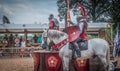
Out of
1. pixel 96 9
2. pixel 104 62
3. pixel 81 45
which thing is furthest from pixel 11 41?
pixel 96 9

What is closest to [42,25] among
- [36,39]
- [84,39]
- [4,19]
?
[36,39]

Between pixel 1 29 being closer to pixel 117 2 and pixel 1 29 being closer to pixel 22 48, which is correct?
pixel 22 48

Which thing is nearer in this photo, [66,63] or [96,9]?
[66,63]

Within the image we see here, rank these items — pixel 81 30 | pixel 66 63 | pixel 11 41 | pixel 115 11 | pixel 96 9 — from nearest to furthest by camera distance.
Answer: pixel 81 30, pixel 66 63, pixel 11 41, pixel 115 11, pixel 96 9

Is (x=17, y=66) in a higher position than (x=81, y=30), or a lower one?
lower

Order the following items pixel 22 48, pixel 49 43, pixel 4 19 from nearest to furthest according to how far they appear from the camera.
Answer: pixel 49 43
pixel 22 48
pixel 4 19

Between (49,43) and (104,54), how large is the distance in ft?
7.36

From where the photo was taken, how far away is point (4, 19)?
39688 mm

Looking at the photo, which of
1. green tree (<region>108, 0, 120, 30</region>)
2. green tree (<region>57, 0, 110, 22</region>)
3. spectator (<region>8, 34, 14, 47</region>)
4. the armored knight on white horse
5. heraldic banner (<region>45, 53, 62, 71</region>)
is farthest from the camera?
green tree (<region>57, 0, 110, 22</region>)

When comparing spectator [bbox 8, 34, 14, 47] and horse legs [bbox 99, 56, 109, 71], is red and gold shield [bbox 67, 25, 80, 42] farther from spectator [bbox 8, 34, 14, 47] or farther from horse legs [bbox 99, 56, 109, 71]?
spectator [bbox 8, 34, 14, 47]

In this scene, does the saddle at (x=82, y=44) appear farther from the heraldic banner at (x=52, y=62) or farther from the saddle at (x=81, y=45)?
the heraldic banner at (x=52, y=62)

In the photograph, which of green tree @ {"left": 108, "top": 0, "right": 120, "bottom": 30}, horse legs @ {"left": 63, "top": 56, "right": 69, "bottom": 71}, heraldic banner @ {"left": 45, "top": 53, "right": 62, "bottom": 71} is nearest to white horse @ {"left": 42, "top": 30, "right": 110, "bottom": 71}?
horse legs @ {"left": 63, "top": 56, "right": 69, "bottom": 71}

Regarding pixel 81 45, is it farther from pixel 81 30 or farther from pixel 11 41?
pixel 11 41

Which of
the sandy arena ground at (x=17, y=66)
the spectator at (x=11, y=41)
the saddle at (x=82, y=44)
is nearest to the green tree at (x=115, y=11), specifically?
the spectator at (x=11, y=41)
